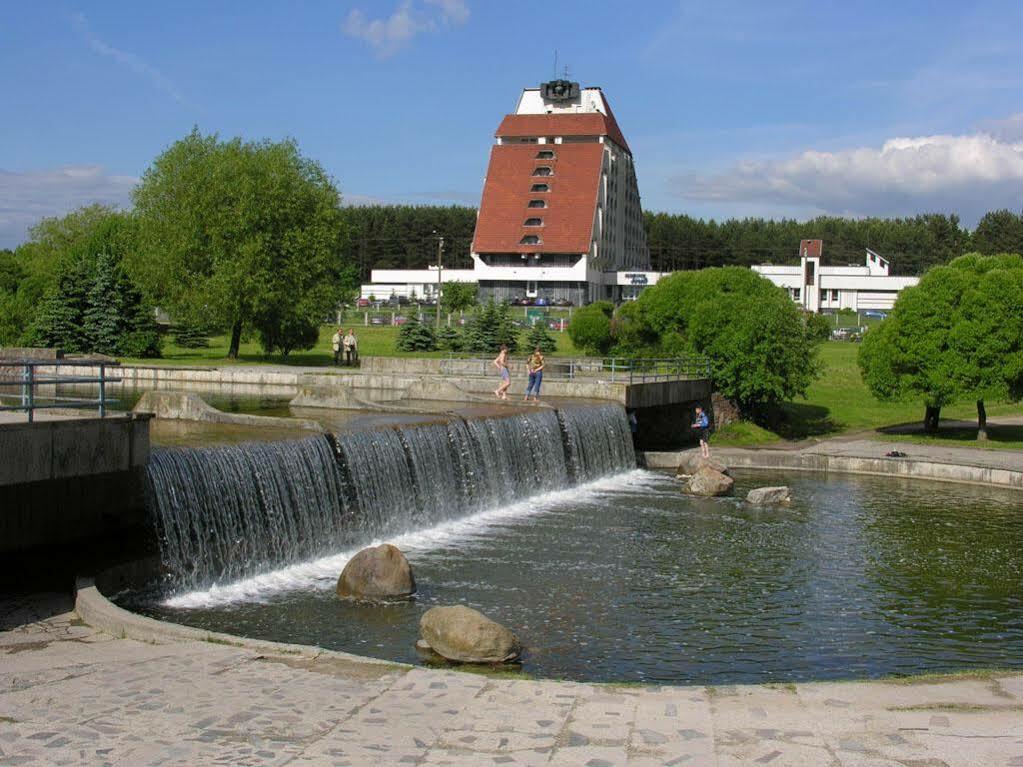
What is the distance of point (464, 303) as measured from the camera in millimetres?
76812

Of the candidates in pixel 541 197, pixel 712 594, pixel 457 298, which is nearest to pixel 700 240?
pixel 541 197

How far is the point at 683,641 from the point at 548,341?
4176 centimetres

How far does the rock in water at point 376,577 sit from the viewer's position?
15828 millimetres

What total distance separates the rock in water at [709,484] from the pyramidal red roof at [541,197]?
69.7m

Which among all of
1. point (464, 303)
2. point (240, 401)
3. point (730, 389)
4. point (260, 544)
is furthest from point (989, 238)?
point (260, 544)

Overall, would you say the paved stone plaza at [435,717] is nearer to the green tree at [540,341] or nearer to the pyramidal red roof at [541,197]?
the green tree at [540,341]

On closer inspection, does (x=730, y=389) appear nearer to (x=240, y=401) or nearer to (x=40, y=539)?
(x=240, y=401)

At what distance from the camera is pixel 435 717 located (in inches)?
370

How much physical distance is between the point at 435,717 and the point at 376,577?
6600 mm

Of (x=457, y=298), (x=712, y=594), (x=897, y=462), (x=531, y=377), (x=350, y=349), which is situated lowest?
(x=712, y=594)

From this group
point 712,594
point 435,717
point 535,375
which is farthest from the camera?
point 535,375

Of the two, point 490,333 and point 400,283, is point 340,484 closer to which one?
point 490,333

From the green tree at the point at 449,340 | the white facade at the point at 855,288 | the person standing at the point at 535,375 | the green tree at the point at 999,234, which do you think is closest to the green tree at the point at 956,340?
the person standing at the point at 535,375

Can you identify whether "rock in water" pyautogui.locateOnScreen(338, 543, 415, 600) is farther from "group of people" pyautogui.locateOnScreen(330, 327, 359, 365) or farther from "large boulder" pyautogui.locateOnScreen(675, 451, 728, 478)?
"group of people" pyautogui.locateOnScreen(330, 327, 359, 365)
